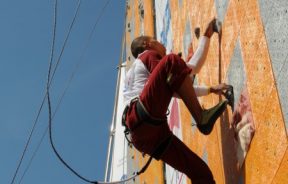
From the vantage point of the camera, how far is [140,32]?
930 centimetres

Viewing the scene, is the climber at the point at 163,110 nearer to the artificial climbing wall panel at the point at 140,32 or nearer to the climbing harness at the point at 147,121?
the climbing harness at the point at 147,121

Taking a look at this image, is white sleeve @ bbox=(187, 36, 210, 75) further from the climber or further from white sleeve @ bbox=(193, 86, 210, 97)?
white sleeve @ bbox=(193, 86, 210, 97)

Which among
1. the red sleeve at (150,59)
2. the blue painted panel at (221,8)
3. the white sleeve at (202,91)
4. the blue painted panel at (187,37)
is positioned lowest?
the white sleeve at (202,91)

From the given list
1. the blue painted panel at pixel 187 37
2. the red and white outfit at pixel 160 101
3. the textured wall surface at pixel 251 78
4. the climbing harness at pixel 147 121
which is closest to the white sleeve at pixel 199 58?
the red and white outfit at pixel 160 101

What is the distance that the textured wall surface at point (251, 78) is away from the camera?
8.73 ft

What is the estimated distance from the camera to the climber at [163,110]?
127 inches

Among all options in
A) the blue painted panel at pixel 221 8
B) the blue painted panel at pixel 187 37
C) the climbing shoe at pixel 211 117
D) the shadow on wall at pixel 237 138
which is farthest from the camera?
the blue painted panel at pixel 187 37

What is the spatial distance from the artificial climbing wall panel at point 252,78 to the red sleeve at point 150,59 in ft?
1.51

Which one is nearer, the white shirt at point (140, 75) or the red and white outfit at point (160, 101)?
the red and white outfit at point (160, 101)

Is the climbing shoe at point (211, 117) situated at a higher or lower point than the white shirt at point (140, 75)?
lower

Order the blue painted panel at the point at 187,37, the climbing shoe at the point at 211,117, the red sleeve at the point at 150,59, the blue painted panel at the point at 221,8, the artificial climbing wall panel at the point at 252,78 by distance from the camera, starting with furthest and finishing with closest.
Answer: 1. the blue painted panel at the point at 187,37
2. the blue painted panel at the point at 221,8
3. the red sleeve at the point at 150,59
4. the climbing shoe at the point at 211,117
5. the artificial climbing wall panel at the point at 252,78

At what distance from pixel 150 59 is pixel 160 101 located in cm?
44

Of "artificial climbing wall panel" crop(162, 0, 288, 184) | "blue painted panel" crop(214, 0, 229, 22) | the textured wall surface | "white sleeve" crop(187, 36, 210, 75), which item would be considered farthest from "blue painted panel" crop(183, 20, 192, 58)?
"white sleeve" crop(187, 36, 210, 75)

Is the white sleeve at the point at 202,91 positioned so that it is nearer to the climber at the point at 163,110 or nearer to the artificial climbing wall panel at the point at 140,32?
the climber at the point at 163,110
